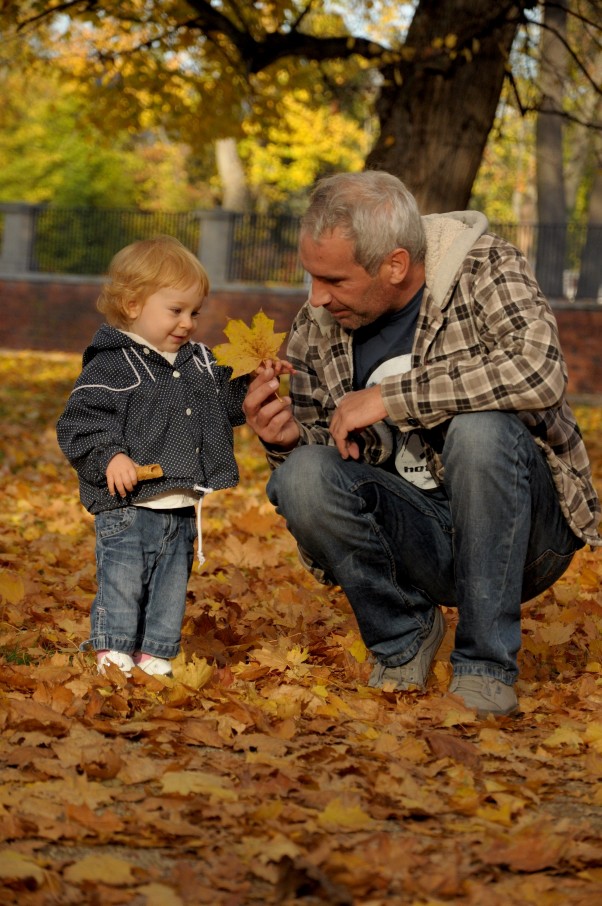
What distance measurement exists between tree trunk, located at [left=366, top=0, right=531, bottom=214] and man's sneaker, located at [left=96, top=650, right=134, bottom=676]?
21.4 feet

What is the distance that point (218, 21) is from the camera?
35.1ft

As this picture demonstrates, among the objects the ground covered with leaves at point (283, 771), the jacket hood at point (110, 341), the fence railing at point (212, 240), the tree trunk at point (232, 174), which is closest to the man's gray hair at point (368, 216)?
the jacket hood at point (110, 341)

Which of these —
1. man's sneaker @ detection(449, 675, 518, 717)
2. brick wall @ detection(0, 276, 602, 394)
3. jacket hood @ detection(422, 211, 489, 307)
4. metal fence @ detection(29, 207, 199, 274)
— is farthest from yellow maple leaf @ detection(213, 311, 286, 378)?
metal fence @ detection(29, 207, 199, 274)

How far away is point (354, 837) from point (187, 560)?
5.06 ft

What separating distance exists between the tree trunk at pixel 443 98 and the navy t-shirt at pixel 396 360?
593 centimetres

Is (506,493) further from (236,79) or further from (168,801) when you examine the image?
(236,79)

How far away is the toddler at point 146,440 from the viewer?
3.73m

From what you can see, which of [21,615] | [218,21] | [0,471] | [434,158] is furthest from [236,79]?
[21,615]

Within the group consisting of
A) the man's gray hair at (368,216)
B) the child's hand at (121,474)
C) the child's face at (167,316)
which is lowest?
the child's hand at (121,474)

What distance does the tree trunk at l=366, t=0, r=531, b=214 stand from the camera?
9344 millimetres

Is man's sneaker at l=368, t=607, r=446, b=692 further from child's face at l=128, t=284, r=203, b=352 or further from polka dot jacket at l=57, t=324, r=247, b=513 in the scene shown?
child's face at l=128, t=284, r=203, b=352

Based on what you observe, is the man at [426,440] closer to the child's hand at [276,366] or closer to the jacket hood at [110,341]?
the child's hand at [276,366]

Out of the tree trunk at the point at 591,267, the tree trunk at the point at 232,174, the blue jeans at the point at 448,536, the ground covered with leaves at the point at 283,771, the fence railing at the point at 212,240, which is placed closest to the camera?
the ground covered with leaves at the point at 283,771

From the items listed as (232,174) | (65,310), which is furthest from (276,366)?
(232,174)
